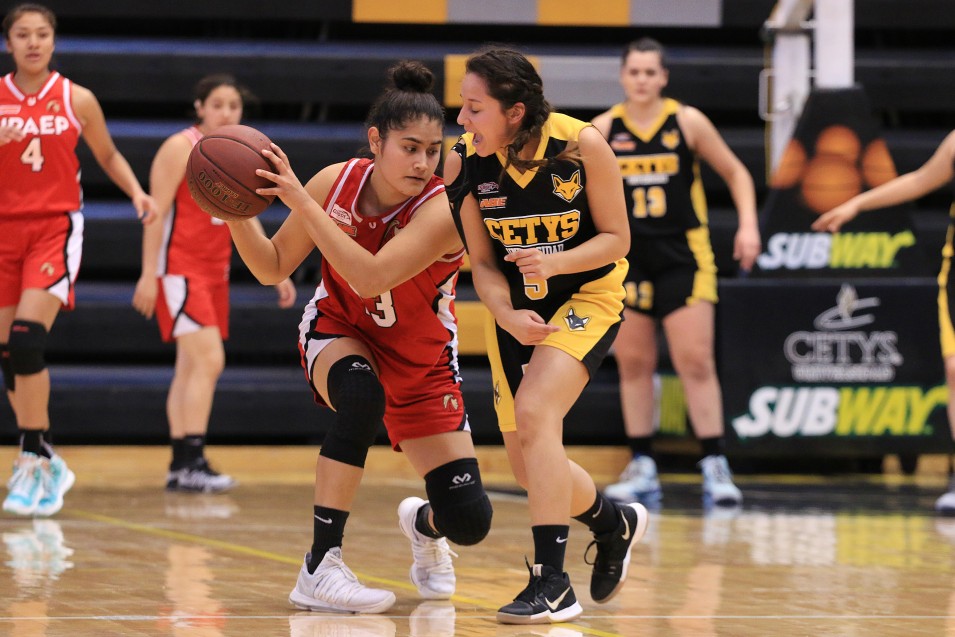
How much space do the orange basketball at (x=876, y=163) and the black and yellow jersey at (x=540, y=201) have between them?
13.4 feet

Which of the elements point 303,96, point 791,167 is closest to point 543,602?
point 791,167

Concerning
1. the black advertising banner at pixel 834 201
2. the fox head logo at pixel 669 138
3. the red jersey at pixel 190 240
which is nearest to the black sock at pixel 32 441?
the red jersey at pixel 190 240

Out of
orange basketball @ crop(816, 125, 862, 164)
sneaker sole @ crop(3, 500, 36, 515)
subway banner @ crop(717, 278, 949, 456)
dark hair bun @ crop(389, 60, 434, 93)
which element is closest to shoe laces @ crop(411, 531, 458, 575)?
dark hair bun @ crop(389, 60, 434, 93)

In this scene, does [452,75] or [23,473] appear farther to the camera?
[452,75]

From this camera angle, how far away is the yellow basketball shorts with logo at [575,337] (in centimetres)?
366

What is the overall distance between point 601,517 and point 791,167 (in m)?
3.96

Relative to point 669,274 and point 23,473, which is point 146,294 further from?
point 669,274

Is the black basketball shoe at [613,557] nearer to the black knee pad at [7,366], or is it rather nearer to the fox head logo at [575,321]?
the fox head logo at [575,321]

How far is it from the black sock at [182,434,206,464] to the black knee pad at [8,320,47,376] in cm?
113

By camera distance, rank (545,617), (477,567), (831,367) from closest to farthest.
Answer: (545,617)
(477,567)
(831,367)

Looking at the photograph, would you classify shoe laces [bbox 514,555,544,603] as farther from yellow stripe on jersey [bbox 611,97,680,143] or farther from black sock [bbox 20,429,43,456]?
yellow stripe on jersey [bbox 611,97,680,143]

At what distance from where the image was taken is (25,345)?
217 inches

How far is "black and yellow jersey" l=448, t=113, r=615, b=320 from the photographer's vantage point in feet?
12.1

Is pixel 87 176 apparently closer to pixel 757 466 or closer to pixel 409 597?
pixel 757 466
